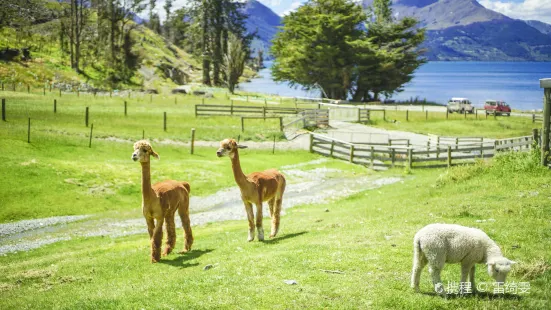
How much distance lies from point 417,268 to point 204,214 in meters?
18.1

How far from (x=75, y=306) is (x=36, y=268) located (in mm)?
6491

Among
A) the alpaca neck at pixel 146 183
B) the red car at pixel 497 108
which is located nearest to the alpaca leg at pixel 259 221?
the alpaca neck at pixel 146 183

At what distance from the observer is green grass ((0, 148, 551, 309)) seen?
8.61 metres

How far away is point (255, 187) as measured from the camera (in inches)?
603

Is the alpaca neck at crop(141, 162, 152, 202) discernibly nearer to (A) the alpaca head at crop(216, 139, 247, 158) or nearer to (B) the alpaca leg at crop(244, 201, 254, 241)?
(A) the alpaca head at crop(216, 139, 247, 158)

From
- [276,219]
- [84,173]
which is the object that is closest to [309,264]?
[276,219]

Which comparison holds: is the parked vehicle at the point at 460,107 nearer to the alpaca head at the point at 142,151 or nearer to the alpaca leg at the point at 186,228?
the alpaca leg at the point at 186,228

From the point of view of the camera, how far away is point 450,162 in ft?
116

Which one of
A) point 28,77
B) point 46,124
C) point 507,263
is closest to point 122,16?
point 28,77

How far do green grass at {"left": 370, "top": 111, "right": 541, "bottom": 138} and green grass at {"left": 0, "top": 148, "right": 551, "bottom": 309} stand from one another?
38.7 meters

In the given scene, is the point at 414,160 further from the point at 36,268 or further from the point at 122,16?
the point at 122,16

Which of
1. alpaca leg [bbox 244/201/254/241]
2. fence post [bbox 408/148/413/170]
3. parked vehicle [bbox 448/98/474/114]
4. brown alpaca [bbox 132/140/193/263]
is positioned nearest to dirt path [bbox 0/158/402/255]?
alpaca leg [bbox 244/201/254/241]

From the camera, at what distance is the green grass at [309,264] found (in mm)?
8609

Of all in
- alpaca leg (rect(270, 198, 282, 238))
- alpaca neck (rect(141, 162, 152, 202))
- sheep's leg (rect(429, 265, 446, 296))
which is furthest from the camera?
alpaca leg (rect(270, 198, 282, 238))
